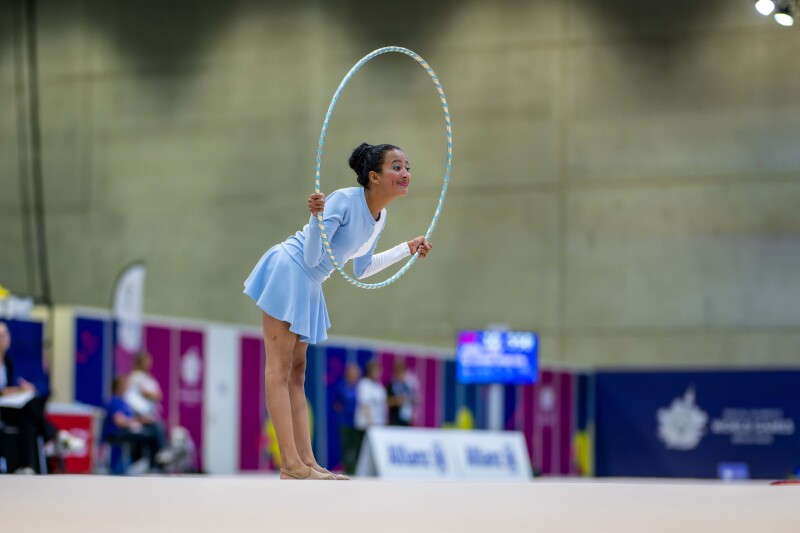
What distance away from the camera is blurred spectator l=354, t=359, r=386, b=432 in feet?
54.4

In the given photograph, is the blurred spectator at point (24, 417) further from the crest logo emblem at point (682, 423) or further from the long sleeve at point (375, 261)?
the crest logo emblem at point (682, 423)

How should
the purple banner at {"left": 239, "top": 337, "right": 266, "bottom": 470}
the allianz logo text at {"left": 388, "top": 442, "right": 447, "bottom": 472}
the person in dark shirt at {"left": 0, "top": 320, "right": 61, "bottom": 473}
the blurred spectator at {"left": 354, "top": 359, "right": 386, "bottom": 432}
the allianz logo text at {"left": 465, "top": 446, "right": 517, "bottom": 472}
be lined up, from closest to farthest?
the person in dark shirt at {"left": 0, "top": 320, "right": 61, "bottom": 473}
the allianz logo text at {"left": 388, "top": 442, "right": 447, "bottom": 472}
the allianz logo text at {"left": 465, "top": 446, "right": 517, "bottom": 472}
the purple banner at {"left": 239, "top": 337, "right": 266, "bottom": 470}
the blurred spectator at {"left": 354, "top": 359, "right": 386, "bottom": 432}

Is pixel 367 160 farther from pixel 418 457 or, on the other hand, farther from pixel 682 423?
pixel 682 423

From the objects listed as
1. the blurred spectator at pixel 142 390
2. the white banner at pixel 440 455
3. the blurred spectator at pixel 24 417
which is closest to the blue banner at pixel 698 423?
the white banner at pixel 440 455

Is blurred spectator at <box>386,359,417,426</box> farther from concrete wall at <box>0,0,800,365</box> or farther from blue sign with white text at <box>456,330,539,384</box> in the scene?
concrete wall at <box>0,0,800,365</box>

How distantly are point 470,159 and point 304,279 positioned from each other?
14.3 m

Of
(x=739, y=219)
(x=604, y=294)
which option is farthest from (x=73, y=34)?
(x=739, y=219)

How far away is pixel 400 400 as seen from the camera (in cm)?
1670

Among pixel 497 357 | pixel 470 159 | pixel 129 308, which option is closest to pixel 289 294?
pixel 129 308

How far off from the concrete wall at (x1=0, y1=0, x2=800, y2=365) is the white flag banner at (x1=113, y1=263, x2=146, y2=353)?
204 inches

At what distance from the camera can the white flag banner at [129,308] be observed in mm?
14672

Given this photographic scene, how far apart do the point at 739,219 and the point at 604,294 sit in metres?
2.29

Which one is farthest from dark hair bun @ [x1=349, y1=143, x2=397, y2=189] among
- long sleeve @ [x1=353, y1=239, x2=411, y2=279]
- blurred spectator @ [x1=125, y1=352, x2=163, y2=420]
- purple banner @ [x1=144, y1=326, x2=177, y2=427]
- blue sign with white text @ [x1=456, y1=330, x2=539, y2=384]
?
blue sign with white text @ [x1=456, y1=330, x2=539, y2=384]

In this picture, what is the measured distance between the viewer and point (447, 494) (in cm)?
387
